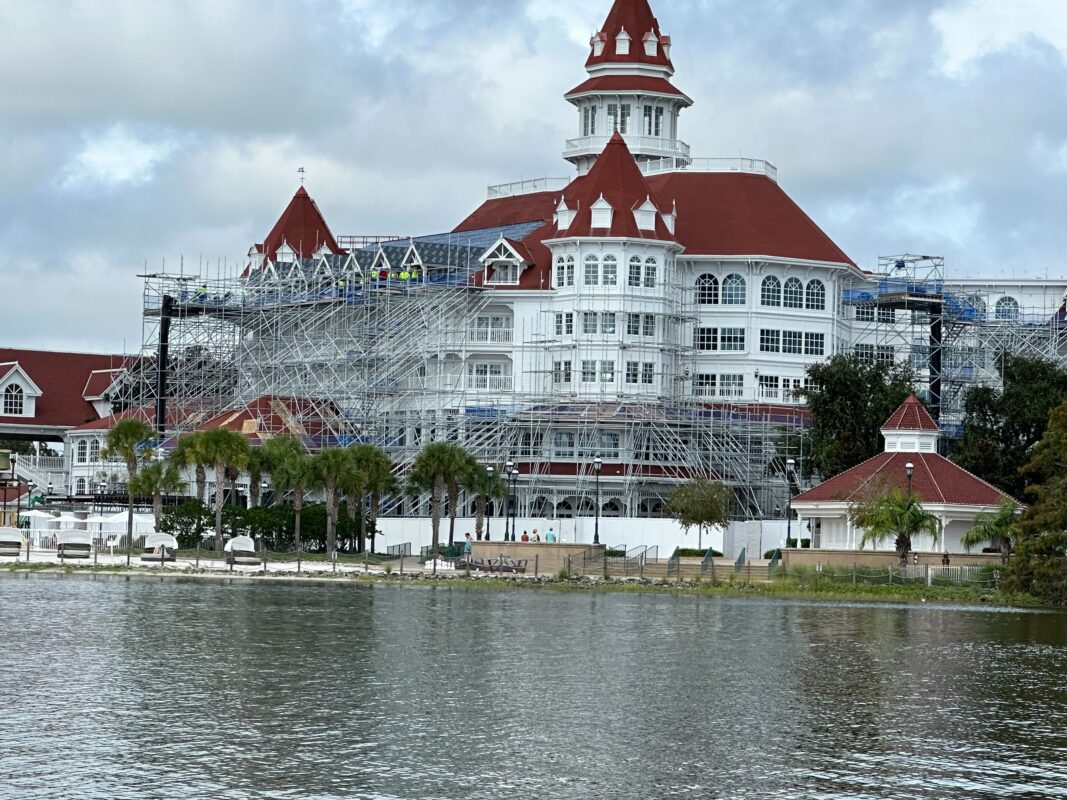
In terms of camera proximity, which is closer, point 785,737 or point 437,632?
point 785,737

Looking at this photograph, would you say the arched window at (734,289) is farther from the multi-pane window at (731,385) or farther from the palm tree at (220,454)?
the palm tree at (220,454)

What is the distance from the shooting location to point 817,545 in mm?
87250

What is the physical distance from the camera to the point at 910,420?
86.9m

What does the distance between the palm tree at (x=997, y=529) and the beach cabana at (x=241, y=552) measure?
2729 centimetres

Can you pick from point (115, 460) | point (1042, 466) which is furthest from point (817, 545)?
point (115, 460)

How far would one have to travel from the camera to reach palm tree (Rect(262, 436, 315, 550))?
85438 mm

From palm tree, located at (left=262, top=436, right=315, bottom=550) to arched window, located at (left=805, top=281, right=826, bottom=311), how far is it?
29133 mm

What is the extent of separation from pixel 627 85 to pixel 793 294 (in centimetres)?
1512

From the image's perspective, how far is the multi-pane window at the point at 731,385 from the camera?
104 meters

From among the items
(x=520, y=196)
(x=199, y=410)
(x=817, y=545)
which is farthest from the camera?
(x=520, y=196)

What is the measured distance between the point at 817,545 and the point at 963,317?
26.8 m

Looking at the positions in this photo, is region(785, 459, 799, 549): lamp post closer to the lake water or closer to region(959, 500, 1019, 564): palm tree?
region(959, 500, 1019, 564): palm tree

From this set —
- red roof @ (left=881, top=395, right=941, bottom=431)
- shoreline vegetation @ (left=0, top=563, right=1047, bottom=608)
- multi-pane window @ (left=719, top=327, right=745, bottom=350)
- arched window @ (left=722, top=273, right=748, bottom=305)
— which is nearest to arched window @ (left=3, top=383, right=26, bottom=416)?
multi-pane window @ (left=719, top=327, right=745, bottom=350)

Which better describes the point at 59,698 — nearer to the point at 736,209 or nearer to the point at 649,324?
the point at 649,324
